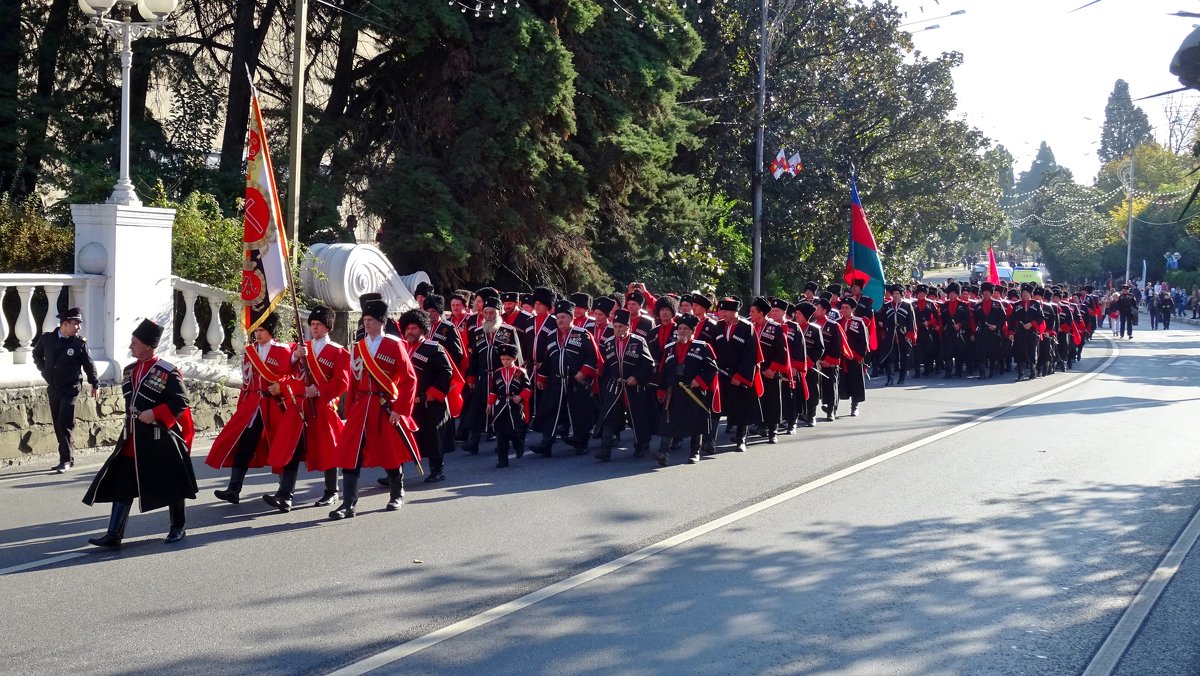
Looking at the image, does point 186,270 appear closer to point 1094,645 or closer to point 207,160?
point 207,160

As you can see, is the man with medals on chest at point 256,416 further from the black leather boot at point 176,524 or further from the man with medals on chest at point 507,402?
the man with medals on chest at point 507,402

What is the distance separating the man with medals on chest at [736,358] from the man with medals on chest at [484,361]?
89.6 inches

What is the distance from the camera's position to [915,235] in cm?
3969

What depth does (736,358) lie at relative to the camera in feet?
41.9

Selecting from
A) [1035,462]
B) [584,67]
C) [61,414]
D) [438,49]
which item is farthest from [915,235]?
[61,414]

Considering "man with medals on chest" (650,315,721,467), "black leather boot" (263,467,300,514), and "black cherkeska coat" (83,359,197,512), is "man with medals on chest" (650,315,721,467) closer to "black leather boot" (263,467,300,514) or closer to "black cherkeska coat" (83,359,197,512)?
"black leather boot" (263,467,300,514)

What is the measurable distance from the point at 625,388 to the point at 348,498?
393cm

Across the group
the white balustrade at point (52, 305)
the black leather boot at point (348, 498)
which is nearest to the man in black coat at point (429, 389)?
the black leather boot at point (348, 498)

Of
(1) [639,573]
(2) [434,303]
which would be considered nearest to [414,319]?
(2) [434,303]

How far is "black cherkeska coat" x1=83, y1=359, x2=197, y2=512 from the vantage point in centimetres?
780

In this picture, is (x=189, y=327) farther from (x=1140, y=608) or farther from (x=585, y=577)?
(x=1140, y=608)

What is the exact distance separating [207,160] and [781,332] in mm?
12299

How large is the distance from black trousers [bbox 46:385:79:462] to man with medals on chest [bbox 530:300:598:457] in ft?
15.2

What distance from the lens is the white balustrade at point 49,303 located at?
37.8ft
